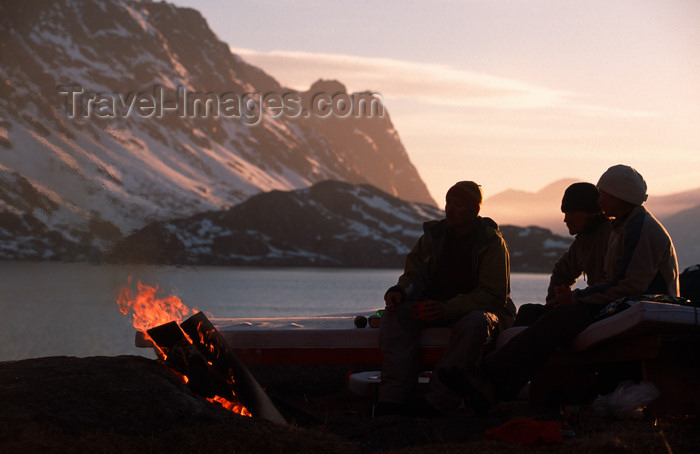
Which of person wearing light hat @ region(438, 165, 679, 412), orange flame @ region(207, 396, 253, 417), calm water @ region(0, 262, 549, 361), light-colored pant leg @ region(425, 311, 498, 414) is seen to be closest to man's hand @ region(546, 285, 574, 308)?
person wearing light hat @ region(438, 165, 679, 412)

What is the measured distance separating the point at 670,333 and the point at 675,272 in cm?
66

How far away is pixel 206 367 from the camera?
7.51m

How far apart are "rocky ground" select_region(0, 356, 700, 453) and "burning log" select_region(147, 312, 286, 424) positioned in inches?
7.5

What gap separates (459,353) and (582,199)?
6.64ft

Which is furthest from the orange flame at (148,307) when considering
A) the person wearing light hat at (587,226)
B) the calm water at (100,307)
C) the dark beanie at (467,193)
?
the person wearing light hat at (587,226)

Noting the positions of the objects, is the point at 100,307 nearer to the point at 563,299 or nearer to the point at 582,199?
the point at 582,199

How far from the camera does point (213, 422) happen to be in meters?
6.27

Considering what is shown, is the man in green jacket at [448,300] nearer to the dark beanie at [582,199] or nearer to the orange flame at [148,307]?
the dark beanie at [582,199]

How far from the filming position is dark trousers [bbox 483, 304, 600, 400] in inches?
272

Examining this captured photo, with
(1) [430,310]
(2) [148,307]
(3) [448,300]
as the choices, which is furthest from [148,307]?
(3) [448,300]

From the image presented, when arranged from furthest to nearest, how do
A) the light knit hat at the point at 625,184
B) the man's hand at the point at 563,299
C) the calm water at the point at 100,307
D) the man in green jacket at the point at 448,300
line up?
the calm water at the point at 100,307 → the man in green jacket at the point at 448,300 → the light knit hat at the point at 625,184 → the man's hand at the point at 563,299

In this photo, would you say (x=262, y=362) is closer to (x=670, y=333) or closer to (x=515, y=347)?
(x=515, y=347)

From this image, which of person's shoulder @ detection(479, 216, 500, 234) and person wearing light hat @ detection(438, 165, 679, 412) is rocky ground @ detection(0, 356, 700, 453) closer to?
person wearing light hat @ detection(438, 165, 679, 412)

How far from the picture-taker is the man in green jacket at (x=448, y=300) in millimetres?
7465
